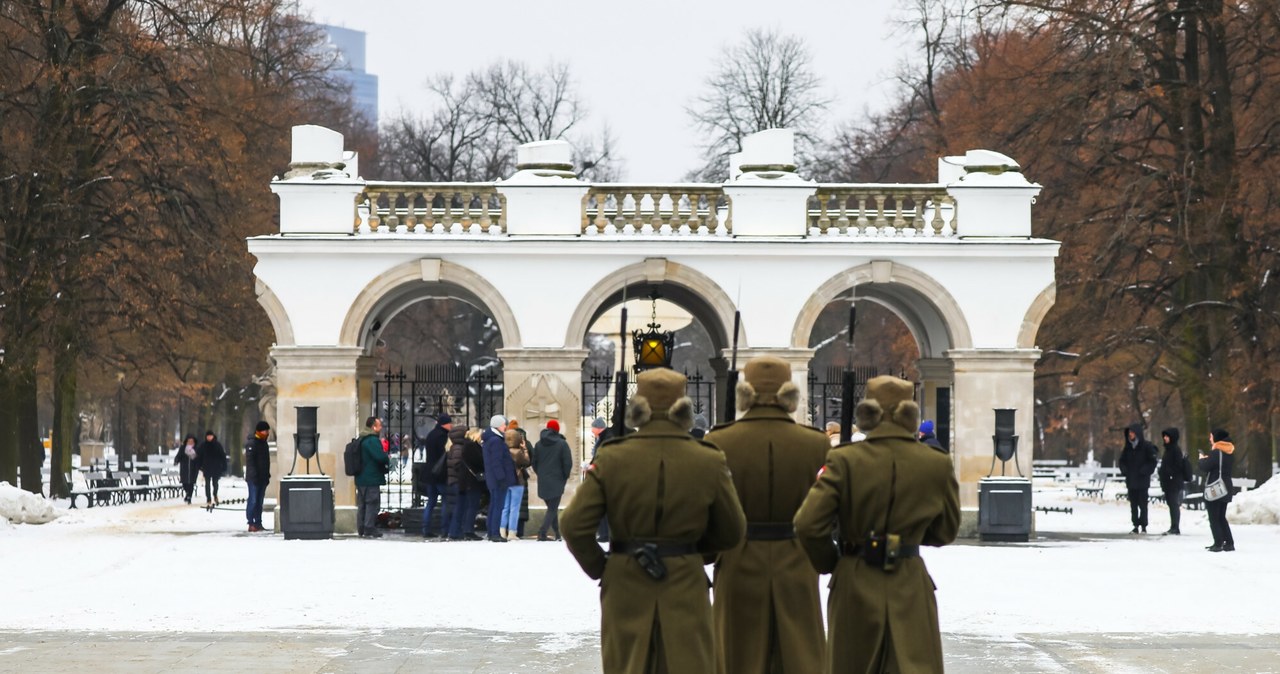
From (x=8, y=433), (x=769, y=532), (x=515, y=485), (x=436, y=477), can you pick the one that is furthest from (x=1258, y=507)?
(x=769, y=532)

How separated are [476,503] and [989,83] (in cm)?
1766

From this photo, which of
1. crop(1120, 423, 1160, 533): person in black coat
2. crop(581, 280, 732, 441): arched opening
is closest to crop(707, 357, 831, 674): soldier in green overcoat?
crop(581, 280, 732, 441): arched opening

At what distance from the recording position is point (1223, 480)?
21578 mm

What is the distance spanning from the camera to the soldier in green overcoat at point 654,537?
837 centimetres

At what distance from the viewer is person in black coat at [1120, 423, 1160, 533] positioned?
2558 cm

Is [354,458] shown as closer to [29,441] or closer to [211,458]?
[29,441]

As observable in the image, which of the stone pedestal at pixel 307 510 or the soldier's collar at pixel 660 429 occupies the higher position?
the soldier's collar at pixel 660 429

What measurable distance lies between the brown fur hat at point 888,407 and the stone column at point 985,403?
1597 centimetres

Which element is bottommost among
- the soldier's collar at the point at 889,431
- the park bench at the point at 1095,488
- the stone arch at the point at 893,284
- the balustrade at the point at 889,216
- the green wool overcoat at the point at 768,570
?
the park bench at the point at 1095,488

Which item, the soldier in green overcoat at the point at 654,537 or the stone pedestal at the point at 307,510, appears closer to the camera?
the soldier in green overcoat at the point at 654,537

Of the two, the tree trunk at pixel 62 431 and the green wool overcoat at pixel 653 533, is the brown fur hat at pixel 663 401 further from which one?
the tree trunk at pixel 62 431

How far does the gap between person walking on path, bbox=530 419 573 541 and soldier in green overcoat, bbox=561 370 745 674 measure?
14.7 meters

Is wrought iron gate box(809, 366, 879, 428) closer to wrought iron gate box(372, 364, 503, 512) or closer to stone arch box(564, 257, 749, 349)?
stone arch box(564, 257, 749, 349)

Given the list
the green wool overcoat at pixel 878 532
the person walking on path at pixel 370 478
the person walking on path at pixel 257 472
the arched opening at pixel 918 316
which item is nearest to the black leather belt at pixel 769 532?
the green wool overcoat at pixel 878 532
